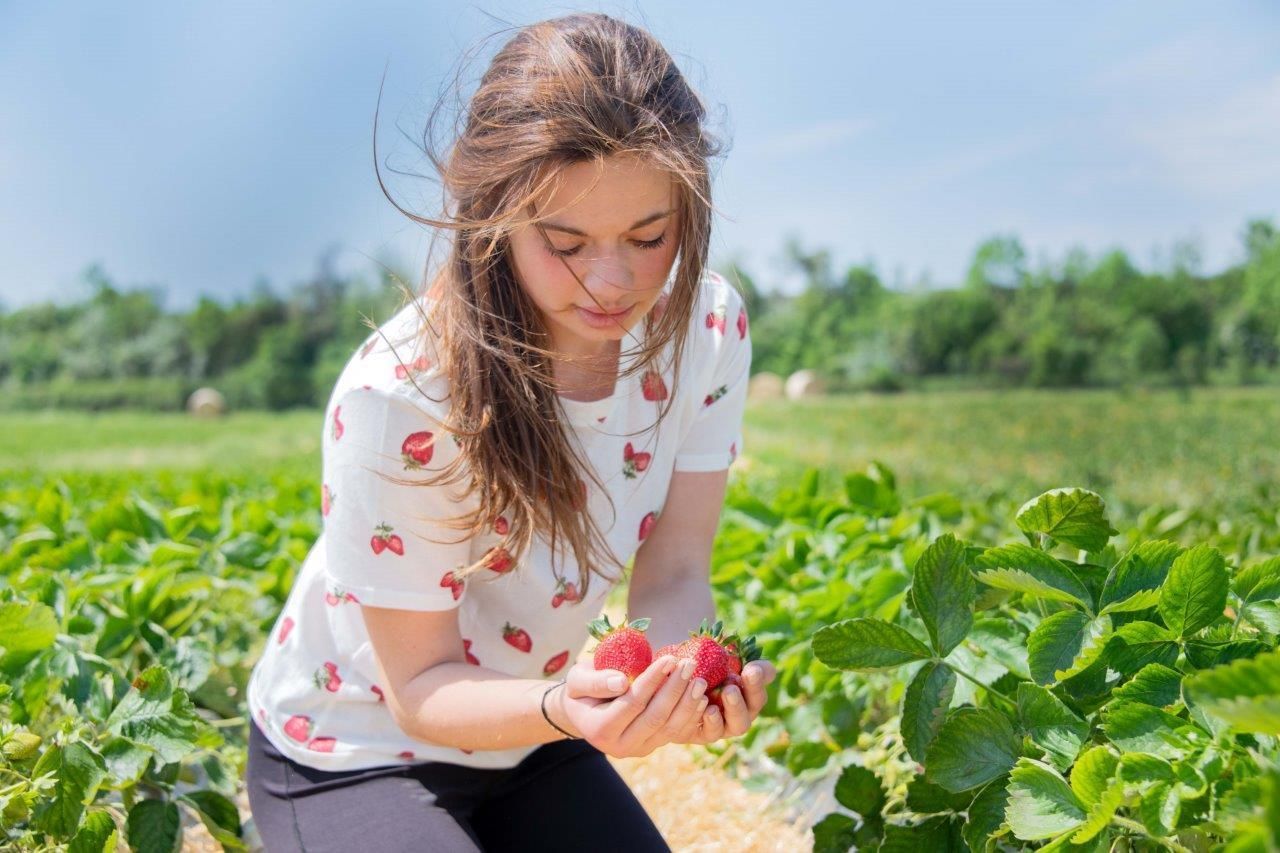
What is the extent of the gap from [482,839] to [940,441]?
180 inches

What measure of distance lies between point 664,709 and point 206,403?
29.3 feet

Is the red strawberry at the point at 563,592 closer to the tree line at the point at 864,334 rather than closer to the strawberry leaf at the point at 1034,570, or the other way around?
the strawberry leaf at the point at 1034,570

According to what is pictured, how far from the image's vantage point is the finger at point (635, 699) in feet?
3.01

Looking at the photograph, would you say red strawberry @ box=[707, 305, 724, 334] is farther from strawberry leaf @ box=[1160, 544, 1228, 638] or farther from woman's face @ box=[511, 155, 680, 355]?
strawberry leaf @ box=[1160, 544, 1228, 638]

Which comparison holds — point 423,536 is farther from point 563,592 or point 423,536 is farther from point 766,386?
point 766,386

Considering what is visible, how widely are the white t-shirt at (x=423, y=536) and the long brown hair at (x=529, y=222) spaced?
0.03 metres

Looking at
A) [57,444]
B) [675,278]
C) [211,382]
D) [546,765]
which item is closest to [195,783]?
[546,765]

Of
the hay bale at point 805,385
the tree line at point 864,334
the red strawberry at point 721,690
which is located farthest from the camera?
the hay bale at point 805,385

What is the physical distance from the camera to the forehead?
106 centimetres

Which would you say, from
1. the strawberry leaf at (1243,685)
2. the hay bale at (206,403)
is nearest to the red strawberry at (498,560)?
the strawberry leaf at (1243,685)

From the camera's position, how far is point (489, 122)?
43.7 inches

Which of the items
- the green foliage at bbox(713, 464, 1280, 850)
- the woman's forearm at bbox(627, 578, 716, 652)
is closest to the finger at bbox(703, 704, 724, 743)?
the green foliage at bbox(713, 464, 1280, 850)

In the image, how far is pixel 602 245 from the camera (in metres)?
1.08

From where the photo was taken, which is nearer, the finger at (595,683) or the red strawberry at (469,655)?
the finger at (595,683)
